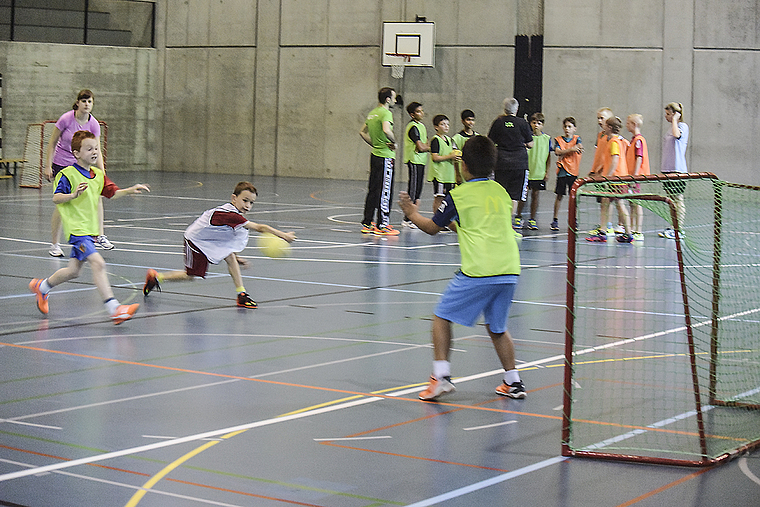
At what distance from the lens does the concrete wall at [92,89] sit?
3066 cm

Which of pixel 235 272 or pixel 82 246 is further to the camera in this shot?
pixel 235 272

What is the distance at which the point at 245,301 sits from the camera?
9.27 metres

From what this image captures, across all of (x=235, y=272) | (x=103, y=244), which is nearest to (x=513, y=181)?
(x=103, y=244)

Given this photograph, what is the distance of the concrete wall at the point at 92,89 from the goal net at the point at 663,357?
2366cm

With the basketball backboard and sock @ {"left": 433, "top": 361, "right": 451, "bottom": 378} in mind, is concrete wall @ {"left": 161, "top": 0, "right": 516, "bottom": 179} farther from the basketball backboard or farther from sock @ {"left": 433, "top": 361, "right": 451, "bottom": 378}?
sock @ {"left": 433, "top": 361, "right": 451, "bottom": 378}

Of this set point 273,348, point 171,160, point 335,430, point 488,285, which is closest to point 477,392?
point 488,285

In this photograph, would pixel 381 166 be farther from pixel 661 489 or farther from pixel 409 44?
pixel 409 44

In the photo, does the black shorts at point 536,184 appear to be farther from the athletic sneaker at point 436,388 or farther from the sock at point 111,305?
the athletic sneaker at point 436,388

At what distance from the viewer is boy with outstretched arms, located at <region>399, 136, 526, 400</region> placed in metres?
6.16

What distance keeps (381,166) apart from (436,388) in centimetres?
1025

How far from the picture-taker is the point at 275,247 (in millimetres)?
9742

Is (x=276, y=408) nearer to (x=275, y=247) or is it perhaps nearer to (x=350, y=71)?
(x=275, y=247)

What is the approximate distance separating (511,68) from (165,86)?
12.0 meters

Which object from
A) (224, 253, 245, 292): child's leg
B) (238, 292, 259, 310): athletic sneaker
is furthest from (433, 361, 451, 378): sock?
(224, 253, 245, 292): child's leg
